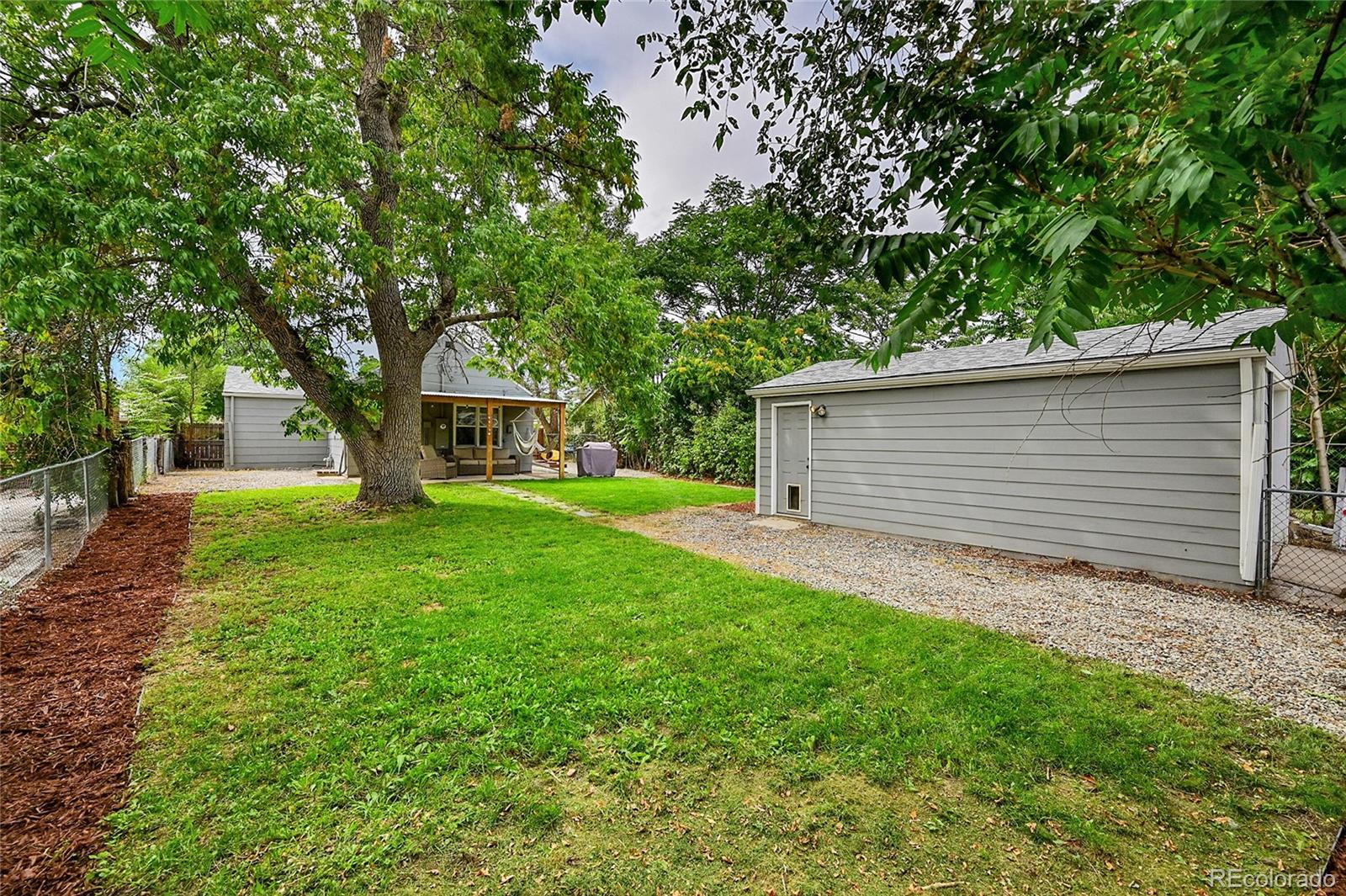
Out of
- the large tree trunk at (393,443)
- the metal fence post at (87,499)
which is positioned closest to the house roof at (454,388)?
the large tree trunk at (393,443)

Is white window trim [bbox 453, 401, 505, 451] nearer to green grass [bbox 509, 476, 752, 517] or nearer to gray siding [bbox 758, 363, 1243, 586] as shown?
green grass [bbox 509, 476, 752, 517]

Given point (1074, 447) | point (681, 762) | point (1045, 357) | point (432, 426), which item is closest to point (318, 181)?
point (681, 762)

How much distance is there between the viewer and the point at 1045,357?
6047mm

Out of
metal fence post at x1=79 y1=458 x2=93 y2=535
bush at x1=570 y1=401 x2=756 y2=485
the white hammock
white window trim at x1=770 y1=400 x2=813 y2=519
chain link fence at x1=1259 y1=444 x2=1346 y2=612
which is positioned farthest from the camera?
the white hammock

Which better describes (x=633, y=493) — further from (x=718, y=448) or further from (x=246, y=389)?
(x=246, y=389)

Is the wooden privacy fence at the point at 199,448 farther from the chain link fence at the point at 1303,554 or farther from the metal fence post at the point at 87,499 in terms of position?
the chain link fence at the point at 1303,554

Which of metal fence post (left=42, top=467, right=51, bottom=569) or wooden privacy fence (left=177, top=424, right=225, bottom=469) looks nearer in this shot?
metal fence post (left=42, top=467, right=51, bottom=569)

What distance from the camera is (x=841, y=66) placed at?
261 cm

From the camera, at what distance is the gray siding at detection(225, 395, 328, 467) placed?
15.5 metres

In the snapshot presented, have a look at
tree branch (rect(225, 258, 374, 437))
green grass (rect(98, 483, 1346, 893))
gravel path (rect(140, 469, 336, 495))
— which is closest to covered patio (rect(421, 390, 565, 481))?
gravel path (rect(140, 469, 336, 495))

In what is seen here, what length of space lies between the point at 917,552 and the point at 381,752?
5922mm

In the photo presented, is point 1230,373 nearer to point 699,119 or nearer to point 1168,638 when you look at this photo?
point 1168,638

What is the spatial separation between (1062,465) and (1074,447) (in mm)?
235

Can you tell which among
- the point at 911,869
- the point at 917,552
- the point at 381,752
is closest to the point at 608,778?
the point at 381,752
